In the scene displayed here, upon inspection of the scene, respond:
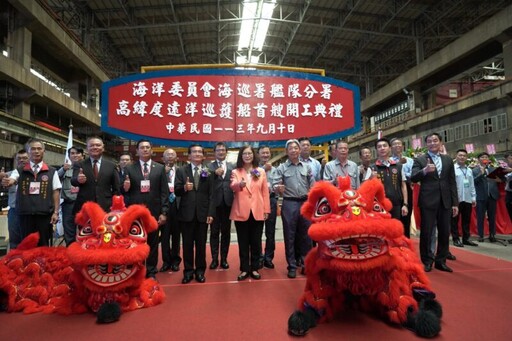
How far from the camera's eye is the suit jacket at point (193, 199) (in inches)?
127

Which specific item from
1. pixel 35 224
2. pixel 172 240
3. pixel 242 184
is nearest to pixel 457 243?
pixel 242 184

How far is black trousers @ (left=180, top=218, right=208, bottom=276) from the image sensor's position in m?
3.22

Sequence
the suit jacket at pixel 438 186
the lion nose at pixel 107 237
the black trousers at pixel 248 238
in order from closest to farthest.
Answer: the lion nose at pixel 107 237
the black trousers at pixel 248 238
the suit jacket at pixel 438 186

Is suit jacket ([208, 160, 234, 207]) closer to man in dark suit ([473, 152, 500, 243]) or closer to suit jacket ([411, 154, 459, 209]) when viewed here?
suit jacket ([411, 154, 459, 209])

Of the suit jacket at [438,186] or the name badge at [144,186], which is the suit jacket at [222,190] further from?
the suit jacket at [438,186]

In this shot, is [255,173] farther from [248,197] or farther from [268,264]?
[268,264]

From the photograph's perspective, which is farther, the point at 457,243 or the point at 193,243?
the point at 457,243

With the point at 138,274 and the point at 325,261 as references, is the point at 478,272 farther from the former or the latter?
the point at 138,274

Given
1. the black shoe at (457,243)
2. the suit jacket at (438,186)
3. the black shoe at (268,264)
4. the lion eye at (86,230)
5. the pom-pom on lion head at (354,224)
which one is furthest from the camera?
the black shoe at (457,243)

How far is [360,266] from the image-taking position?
183 centimetres

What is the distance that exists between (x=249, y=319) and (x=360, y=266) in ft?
3.06

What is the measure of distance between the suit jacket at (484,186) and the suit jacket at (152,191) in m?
5.00

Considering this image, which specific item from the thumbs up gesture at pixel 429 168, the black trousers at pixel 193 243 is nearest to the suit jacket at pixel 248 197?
the black trousers at pixel 193 243

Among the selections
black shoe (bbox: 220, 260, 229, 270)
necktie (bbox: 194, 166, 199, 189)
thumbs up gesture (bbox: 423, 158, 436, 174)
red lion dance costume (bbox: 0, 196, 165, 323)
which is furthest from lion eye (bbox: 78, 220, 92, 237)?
thumbs up gesture (bbox: 423, 158, 436, 174)
